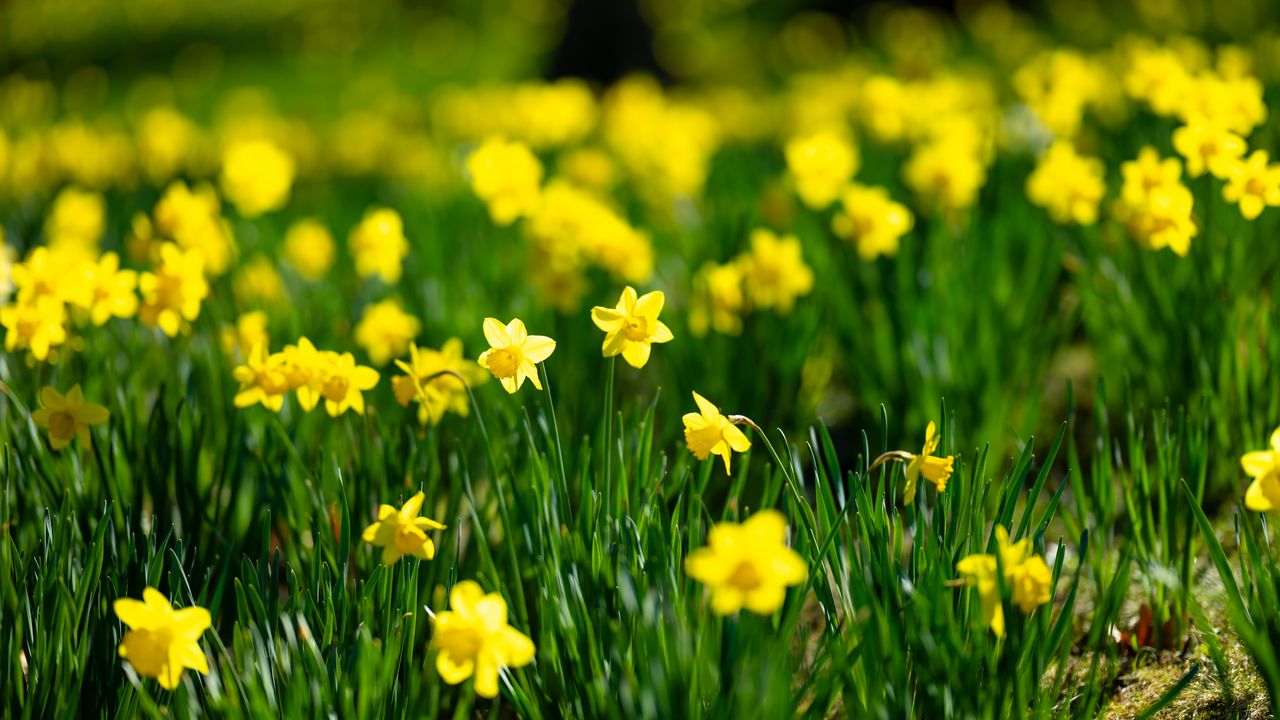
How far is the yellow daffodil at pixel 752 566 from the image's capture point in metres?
1.02

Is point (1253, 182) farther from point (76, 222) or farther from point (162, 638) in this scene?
point (76, 222)

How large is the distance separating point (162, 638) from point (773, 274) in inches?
59.2

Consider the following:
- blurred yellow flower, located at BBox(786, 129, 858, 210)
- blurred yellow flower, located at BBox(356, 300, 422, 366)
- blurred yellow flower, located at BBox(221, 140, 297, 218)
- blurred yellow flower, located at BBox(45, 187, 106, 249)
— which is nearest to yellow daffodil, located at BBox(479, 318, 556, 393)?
blurred yellow flower, located at BBox(356, 300, 422, 366)

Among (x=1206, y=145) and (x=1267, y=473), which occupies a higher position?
(x=1206, y=145)

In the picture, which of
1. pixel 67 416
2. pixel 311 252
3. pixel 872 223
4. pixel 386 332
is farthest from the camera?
pixel 311 252

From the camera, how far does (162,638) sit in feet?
3.91

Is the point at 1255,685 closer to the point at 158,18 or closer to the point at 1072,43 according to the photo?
the point at 1072,43

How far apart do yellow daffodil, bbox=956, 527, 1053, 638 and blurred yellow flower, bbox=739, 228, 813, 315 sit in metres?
1.11

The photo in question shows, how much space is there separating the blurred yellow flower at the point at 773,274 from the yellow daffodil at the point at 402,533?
1145 mm

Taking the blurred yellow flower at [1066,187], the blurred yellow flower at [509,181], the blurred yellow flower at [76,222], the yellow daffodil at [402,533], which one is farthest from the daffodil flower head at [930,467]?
the blurred yellow flower at [76,222]

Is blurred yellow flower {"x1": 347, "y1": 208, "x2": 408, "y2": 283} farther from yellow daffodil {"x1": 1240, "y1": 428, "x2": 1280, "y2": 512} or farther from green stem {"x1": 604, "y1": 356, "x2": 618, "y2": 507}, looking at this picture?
yellow daffodil {"x1": 1240, "y1": 428, "x2": 1280, "y2": 512}

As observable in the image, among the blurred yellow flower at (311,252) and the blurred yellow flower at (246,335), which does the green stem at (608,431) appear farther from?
the blurred yellow flower at (311,252)

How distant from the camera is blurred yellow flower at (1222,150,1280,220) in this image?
5.95 feet

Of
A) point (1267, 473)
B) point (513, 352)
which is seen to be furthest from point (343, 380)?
point (1267, 473)
